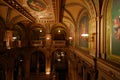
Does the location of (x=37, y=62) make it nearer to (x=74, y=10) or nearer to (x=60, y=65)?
(x=60, y=65)

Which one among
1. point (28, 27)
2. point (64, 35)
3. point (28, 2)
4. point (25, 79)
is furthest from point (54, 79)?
point (28, 2)

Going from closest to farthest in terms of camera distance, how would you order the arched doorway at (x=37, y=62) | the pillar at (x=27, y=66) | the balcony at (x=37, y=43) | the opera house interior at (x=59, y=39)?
the opera house interior at (x=59, y=39)
the pillar at (x=27, y=66)
the balcony at (x=37, y=43)
the arched doorway at (x=37, y=62)

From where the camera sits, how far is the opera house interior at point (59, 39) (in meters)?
Answer: 5.35

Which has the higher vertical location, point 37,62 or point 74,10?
point 74,10

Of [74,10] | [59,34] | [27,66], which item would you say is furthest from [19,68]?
[74,10]

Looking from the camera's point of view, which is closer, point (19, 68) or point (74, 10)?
point (74, 10)

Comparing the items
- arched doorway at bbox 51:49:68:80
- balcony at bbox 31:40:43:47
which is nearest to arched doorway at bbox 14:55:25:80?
balcony at bbox 31:40:43:47

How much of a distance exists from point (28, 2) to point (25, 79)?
12.5m

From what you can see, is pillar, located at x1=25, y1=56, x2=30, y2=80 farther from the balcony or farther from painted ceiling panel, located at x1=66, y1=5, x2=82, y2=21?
painted ceiling panel, located at x1=66, y1=5, x2=82, y2=21

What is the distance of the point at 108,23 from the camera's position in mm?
5430

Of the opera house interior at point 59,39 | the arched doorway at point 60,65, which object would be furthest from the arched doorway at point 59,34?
the arched doorway at point 60,65

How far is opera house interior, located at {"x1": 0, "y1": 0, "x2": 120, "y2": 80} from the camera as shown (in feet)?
17.6

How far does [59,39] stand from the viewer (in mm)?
21391

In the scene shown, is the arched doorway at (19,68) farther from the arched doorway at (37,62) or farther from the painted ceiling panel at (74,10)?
the painted ceiling panel at (74,10)
